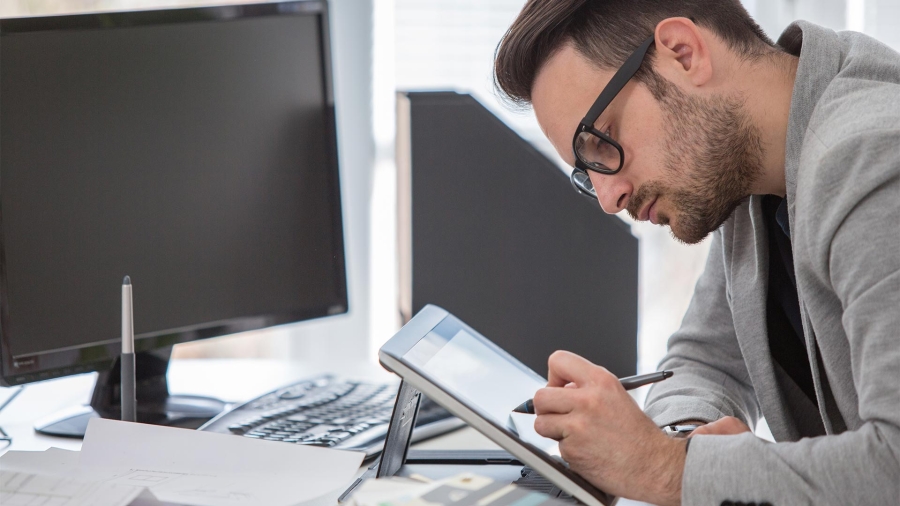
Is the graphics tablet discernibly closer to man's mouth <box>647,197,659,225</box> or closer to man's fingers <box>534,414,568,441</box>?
man's fingers <box>534,414,568,441</box>

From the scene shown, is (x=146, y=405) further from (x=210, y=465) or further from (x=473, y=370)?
(x=473, y=370)

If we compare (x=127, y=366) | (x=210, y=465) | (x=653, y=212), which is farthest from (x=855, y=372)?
(x=127, y=366)

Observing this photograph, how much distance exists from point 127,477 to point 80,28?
22.0 inches

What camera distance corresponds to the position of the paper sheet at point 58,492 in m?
0.67

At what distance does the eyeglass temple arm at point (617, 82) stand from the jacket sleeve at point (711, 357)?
12.9 inches

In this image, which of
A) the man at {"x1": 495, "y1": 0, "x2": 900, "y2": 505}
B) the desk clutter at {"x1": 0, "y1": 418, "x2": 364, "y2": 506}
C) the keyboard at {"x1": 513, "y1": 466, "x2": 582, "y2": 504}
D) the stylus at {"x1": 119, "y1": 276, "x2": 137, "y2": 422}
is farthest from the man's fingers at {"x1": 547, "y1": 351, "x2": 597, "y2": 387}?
the stylus at {"x1": 119, "y1": 276, "x2": 137, "y2": 422}

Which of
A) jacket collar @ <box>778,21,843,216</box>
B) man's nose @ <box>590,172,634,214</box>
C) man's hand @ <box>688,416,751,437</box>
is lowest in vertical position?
man's hand @ <box>688,416,751,437</box>

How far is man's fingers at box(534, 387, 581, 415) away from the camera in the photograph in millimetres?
762

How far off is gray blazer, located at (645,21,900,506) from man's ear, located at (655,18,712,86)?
10 cm

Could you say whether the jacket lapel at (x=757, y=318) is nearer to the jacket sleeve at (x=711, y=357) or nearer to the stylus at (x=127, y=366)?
the jacket sleeve at (x=711, y=357)

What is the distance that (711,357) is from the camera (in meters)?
1.13

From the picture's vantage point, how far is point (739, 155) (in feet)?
3.06

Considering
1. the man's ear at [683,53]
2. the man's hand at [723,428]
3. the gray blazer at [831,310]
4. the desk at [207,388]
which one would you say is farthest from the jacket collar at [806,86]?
the desk at [207,388]

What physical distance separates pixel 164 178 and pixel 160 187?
0.01 meters
